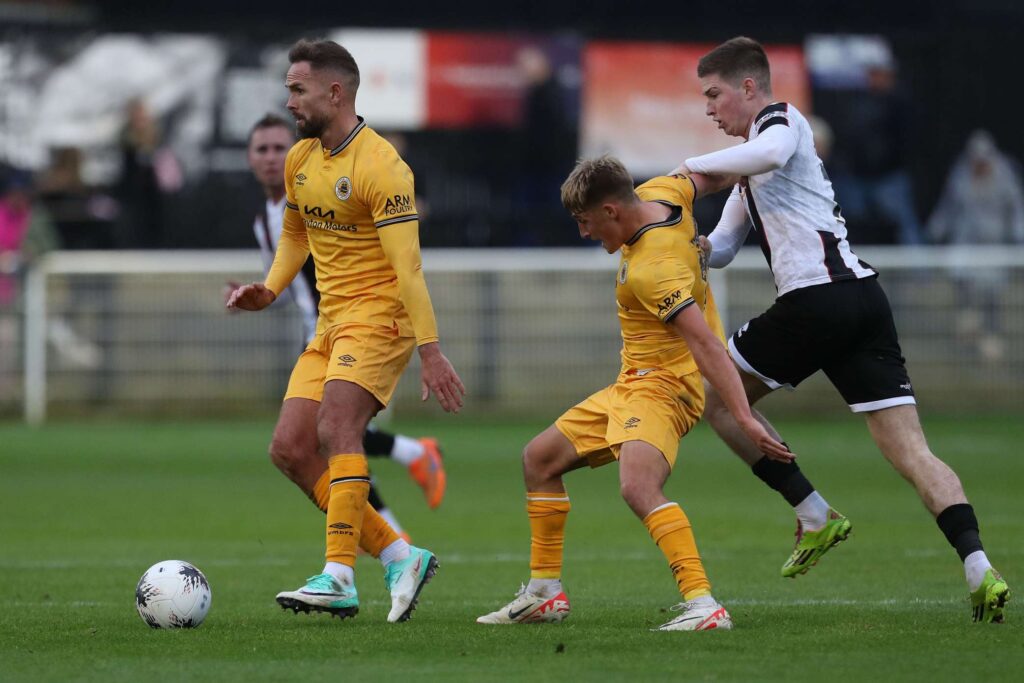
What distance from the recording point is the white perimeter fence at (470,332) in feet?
64.7

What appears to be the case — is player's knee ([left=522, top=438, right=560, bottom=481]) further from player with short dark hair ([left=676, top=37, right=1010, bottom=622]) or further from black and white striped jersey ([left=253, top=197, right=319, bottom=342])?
black and white striped jersey ([left=253, top=197, right=319, bottom=342])

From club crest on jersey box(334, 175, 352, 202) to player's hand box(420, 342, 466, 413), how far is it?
717mm

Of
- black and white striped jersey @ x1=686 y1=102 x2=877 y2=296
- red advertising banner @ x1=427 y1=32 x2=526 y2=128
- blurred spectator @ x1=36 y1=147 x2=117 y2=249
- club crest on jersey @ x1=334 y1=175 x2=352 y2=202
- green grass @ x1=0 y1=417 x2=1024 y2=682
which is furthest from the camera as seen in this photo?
red advertising banner @ x1=427 y1=32 x2=526 y2=128

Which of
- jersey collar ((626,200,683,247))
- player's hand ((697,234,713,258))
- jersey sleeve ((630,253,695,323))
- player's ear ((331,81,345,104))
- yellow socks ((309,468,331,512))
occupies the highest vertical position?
player's ear ((331,81,345,104))

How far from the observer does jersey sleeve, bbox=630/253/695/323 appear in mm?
6848

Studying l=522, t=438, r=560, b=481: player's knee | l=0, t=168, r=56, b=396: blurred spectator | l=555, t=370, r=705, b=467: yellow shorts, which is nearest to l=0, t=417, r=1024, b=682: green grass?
l=522, t=438, r=560, b=481: player's knee

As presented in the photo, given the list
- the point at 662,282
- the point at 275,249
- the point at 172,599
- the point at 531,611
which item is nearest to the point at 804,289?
the point at 662,282

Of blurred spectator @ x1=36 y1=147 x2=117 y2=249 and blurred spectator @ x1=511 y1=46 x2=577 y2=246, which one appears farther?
blurred spectator @ x1=511 y1=46 x2=577 y2=246

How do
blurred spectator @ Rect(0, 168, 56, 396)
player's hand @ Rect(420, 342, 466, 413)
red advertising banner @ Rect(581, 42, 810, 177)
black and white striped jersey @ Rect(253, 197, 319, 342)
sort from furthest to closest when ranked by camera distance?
1. red advertising banner @ Rect(581, 42, 810, 177)
2. blurred spectator @ Rect(0, 168, 56, 396)
3. black and white striped jersey @ Rect(253, 197, 319, 342)
4. player's hand @ Rect(420, 342, 466, 413)

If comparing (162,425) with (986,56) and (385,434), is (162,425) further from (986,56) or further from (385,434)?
(986,56)

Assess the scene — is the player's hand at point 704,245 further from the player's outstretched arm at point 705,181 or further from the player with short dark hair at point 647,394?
the player's outstretched arm at point 705,181

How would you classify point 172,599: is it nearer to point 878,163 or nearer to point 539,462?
point 539,462

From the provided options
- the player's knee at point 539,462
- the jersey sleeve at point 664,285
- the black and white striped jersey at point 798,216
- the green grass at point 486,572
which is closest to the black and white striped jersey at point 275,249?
the green grass at point 486,572

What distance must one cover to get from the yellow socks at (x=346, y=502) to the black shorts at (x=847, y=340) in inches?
71.8
